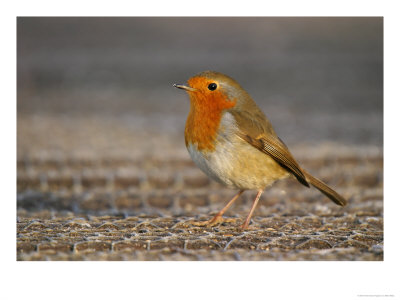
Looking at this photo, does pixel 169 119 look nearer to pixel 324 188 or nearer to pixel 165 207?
pixel 165 207

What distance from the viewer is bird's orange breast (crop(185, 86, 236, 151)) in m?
3.08

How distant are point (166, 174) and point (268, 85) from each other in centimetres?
380

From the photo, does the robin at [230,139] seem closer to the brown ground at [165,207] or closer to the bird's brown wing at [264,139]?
the bird's brown wing at [264,139]

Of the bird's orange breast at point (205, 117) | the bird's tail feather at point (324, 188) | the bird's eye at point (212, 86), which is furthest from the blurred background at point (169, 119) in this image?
the bird's eye at point (212, 86)

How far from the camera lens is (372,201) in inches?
154

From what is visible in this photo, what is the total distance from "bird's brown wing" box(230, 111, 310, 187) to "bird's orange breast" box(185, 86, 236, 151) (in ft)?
0.34

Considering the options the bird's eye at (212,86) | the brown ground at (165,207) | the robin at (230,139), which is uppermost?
the bird's eye at (212,86)

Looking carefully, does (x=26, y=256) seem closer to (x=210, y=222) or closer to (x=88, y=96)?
(x=210, y=222)

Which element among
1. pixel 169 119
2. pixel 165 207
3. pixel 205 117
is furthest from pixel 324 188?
pixel 169 119

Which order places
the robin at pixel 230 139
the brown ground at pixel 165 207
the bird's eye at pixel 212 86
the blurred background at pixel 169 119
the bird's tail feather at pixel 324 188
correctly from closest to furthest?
1. the brown ground at pixel 165 207
2. the robin at pixel 230 139
3. the bird's eye at pixel 212 86
4. the bird's tail feather at pixel 324 188
5. the blurred background at pixel 169 119

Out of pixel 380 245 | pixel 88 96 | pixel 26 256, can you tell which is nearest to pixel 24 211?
pixel 26 256

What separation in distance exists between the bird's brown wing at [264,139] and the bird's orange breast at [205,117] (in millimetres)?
102

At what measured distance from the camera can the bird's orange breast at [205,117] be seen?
121 inches

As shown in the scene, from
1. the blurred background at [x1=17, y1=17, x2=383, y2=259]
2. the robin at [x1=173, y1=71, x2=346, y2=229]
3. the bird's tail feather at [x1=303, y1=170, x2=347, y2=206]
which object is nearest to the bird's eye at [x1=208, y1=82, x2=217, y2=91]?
the robin at [x1=173, y1=71, x2=346, y2=229]
